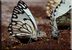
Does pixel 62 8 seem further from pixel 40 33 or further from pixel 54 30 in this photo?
pixel 40 33

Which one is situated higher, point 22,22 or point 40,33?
point 22,22

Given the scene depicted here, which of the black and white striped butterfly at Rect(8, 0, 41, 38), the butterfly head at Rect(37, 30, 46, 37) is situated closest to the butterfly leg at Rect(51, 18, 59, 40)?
the butterfly head at Rect(37, 30, 46, 37)

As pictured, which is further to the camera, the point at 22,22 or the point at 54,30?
the point at 54,30

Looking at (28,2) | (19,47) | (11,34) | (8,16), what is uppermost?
(28,2)

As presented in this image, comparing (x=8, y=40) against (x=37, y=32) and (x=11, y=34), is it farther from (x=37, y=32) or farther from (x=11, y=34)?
(x=37, y=32)

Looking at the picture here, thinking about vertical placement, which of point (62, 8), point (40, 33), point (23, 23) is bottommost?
point (40, 33)

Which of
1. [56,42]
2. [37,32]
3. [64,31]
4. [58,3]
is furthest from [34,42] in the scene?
[58,3]

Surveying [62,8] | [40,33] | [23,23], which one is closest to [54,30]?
[40,33]

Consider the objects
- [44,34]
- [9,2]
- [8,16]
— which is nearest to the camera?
[44,34]
